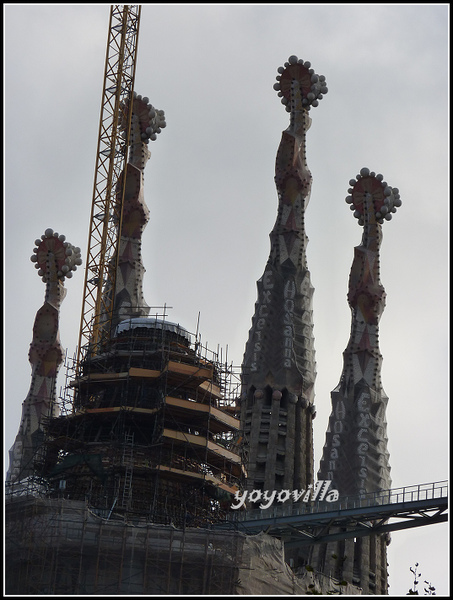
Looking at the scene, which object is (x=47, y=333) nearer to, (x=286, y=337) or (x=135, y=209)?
(x=135, y=209)

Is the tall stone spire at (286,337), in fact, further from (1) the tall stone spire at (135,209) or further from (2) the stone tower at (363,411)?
(1) the tall stone spire at (135,209)

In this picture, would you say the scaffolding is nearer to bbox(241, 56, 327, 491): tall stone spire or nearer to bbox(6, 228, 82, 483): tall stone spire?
bbox(241, 56, 327, 491): tall stone spire

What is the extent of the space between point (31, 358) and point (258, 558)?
4550 cm

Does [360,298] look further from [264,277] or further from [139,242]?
[139,242]

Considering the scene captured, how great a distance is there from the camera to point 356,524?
8994 centimetres

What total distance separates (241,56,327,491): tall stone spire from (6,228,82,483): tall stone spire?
49.1 ft

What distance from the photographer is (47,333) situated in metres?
117

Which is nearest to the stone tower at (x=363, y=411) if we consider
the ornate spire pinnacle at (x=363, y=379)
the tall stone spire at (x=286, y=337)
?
the ornate spire pinnacle at (x=363, y=379)

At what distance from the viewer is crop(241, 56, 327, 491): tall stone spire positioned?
10856 centimetres

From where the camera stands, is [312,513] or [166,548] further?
[312,513]

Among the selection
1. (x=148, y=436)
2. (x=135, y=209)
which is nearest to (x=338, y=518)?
(x=148, y=436)

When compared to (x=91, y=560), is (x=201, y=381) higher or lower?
higher

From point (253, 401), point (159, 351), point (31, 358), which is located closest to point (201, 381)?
point (159, 351)

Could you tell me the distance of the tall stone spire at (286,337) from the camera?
109 metres
